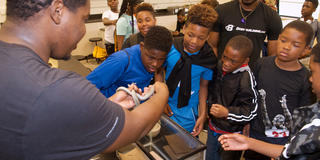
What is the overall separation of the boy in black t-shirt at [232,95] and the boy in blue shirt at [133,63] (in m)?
0.59

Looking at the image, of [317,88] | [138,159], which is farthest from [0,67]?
[317,88]

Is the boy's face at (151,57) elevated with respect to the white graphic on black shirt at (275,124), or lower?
elevated

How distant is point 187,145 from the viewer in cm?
128

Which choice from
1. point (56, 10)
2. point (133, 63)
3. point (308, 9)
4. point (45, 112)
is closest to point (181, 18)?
point (308, 9)

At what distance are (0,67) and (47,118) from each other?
0.19 meters

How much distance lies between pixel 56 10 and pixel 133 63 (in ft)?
2.84

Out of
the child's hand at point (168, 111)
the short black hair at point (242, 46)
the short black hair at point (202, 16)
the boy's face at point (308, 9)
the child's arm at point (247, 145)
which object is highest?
the boy's face at point (308, 9)

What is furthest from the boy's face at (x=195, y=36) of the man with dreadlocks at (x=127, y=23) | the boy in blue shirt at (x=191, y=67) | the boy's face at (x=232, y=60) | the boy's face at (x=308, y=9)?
the boy's face at (x=308, y=9)

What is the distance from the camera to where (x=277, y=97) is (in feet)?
5.60

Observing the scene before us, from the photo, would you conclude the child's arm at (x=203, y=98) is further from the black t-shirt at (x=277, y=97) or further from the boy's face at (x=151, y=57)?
the boy's face at (x=151, y=57)

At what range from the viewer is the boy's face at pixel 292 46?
1678mm

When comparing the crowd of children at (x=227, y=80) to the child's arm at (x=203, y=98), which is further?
the child's arm at (x=203, y=98)

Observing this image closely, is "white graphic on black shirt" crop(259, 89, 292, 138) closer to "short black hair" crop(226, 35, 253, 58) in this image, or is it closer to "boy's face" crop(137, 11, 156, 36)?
"short black hair" crop(226, 35, 253, 58)

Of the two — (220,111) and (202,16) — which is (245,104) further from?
(202,16)
